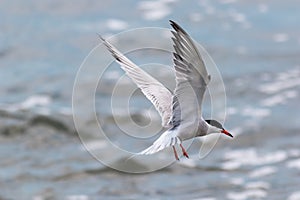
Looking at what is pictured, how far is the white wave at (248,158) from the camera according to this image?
10305 millimetres

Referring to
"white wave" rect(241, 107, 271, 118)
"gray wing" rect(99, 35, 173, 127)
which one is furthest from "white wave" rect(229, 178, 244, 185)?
"gray wing" rect(99, 35, 173, 127)

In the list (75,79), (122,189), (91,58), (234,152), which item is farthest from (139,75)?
(91,58)

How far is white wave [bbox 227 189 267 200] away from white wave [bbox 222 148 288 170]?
64cm

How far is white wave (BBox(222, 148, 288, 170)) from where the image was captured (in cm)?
1030

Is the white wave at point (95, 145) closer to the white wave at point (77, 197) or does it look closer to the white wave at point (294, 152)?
the white wave at point (77, 197)

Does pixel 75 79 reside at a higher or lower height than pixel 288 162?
higher

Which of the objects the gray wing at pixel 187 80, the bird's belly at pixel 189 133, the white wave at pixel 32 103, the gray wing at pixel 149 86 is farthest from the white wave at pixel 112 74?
the bird's belly at pixel 189 133

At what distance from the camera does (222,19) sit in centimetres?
1322

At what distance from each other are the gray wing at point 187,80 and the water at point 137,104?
5.22m

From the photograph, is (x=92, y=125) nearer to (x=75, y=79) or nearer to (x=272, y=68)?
(x=75, y=79)

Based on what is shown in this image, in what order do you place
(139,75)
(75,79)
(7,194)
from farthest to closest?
1. (75,79)
2. (7,194)
3. (139,75)

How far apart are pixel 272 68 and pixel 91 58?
2522 millimetres

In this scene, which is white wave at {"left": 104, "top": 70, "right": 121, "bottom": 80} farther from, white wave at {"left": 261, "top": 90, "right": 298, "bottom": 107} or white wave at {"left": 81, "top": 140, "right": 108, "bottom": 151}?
white wave at {"left": 261, "top": 90, "right": 298, "bottom": 107}

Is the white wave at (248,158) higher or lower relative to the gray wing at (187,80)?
higher
